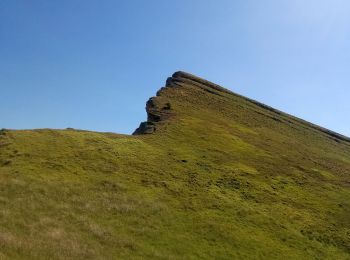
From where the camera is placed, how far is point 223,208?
171ft

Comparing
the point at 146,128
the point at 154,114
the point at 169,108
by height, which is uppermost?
the point at 169,108

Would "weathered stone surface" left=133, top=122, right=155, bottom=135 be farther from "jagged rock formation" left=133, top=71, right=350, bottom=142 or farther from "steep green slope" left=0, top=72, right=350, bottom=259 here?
"steep green slope" left=0, top=72, right=350, bottom=259

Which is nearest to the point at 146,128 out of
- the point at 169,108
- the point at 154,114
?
the point at 154,114

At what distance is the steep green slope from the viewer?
1617 inches

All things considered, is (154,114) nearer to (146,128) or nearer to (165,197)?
(146,128)

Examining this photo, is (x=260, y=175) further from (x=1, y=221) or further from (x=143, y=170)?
(x=1, y=221)

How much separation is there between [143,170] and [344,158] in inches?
2442

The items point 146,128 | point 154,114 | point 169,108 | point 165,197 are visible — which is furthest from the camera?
point 169,108

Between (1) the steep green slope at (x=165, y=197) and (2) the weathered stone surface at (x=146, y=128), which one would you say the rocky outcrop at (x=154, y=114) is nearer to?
(2) the weathered stone surface at (x=146, y=128)

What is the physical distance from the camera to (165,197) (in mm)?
51562

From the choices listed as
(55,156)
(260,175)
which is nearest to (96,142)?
(55,156)

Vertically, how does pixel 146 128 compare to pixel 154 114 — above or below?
below

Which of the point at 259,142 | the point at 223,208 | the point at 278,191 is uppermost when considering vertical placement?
the point at 259,142

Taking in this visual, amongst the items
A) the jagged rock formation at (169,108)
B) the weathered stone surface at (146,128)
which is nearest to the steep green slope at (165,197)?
the weathered stone surface at (146,128)
